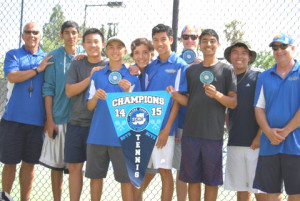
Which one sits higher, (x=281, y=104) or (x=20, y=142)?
(x=281, y=104)

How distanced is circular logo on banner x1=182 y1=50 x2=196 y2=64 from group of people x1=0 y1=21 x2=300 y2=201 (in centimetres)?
7

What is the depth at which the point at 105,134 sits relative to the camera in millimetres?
3760

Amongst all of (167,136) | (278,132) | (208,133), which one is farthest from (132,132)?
(278,132)

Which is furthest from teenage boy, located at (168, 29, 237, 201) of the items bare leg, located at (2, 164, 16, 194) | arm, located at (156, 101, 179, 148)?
bare leg, located at (2, 164, 16, 194)

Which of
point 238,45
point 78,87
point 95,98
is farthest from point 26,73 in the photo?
point 238,45

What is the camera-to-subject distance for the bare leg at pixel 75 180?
158 inches

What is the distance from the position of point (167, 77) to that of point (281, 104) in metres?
1.15

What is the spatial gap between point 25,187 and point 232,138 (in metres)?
2.47

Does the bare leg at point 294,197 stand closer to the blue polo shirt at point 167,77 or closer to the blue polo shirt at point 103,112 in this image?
the blue polo shirt at point 167,77

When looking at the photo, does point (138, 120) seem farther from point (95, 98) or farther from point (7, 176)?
point (7, 176)

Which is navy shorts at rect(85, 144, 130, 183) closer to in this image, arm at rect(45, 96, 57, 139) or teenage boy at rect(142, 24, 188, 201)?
teenage boy at rect(142, 24, 188, 201)

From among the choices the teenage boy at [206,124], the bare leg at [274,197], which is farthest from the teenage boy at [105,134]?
the bare leg at [274,197]

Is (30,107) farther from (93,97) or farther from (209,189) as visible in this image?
(209,189)

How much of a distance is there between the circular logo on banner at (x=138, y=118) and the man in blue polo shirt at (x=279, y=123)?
3.64 feet
